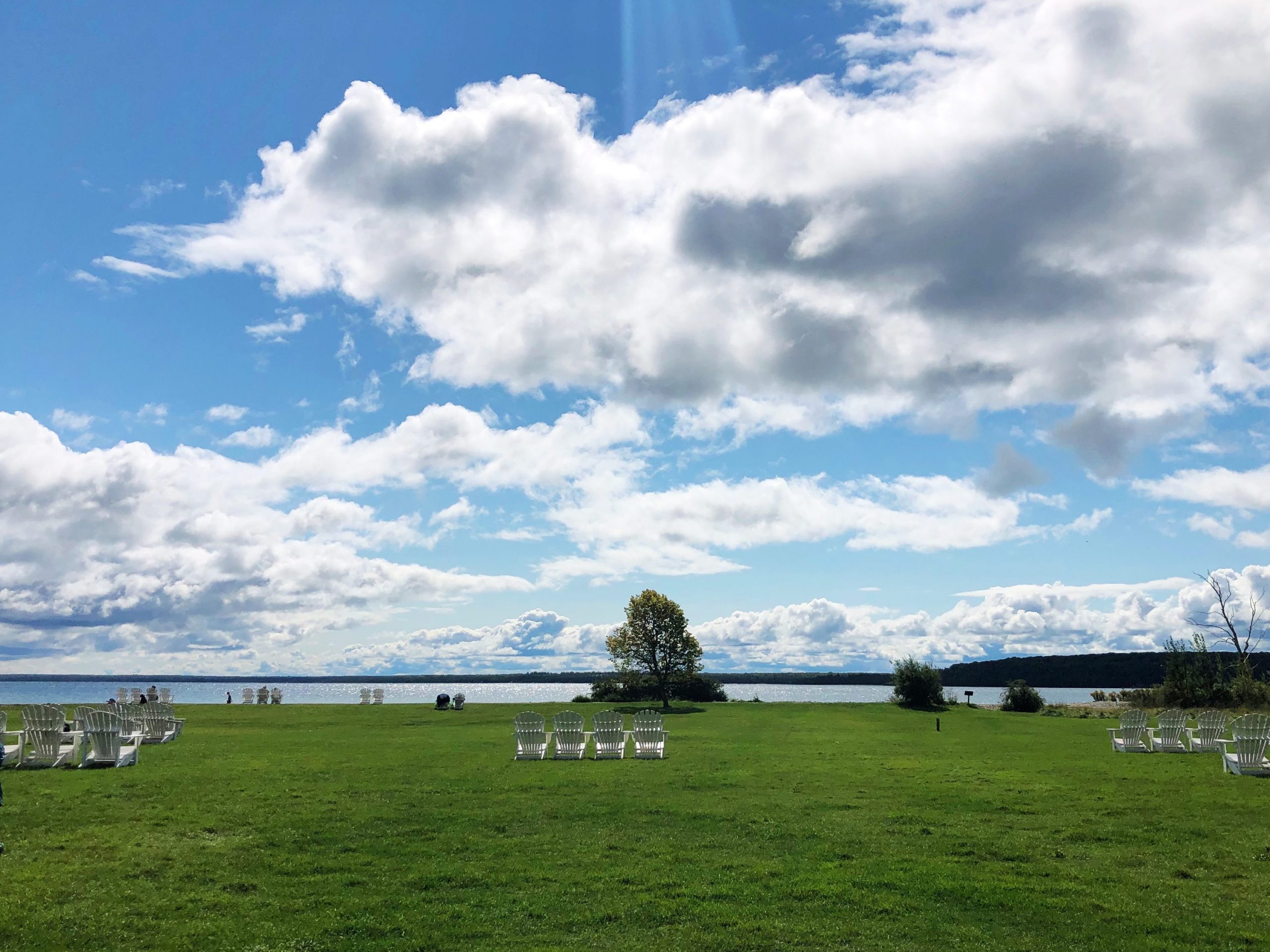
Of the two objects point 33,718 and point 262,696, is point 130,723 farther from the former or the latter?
point 262,696

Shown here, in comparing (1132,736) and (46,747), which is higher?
(46,747)

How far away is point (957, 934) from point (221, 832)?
11204mm

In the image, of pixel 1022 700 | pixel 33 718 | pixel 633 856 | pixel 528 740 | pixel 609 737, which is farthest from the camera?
pixel 1022 700

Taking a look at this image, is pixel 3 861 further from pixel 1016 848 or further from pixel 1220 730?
pixel 1220 730

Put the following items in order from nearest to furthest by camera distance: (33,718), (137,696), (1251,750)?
(1251,750) → (33,718) → (137,696)

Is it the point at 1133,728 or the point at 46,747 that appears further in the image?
the point at 1133,728

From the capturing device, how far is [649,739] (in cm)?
2475

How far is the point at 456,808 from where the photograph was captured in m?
16.2

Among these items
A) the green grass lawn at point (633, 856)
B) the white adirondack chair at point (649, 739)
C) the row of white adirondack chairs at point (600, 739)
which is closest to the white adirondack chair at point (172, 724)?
the green grass lawn at point (633, 856)

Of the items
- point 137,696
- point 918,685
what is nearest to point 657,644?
point 918,685

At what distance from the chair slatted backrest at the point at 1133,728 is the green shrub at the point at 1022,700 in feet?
99.9

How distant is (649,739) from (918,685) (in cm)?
3593

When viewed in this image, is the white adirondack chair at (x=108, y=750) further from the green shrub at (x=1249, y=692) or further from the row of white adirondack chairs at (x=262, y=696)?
the green shrub at (x=1249, y=692)

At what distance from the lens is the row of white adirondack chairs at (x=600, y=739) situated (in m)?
24.4
